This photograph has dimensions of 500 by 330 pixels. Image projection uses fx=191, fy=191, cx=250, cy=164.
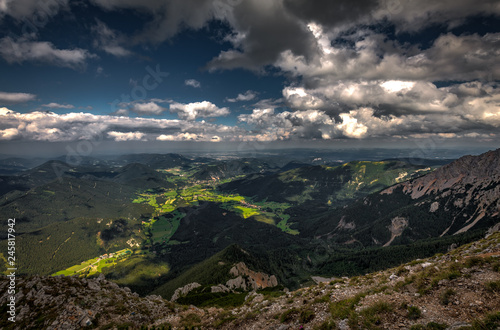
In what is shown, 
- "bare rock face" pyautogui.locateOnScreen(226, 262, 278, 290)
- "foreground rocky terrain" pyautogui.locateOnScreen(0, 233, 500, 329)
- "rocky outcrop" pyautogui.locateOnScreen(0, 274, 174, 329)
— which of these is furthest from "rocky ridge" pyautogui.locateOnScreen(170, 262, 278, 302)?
"foreground rocky terrain" pyautogui.locateOnScreen(0, 233, 500, 329)

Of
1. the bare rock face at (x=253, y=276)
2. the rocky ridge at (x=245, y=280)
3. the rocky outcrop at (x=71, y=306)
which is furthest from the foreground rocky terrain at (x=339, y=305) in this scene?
→ the bare rock face at (x=253, y=276)

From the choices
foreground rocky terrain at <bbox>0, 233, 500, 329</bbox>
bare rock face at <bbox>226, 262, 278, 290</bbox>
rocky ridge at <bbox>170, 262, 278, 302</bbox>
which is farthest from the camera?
bare rock face at <bbox>226, 262, 278, 290</bbox>

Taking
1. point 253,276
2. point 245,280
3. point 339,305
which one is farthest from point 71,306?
point 253,276

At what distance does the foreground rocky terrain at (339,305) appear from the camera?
51.0 ft

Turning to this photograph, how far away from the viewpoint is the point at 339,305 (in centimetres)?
2200

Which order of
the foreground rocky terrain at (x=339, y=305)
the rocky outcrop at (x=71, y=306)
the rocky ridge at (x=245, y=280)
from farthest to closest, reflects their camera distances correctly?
the rocky ridge at (x=245, y=280) → the rocky outcrop at (x=71, y=306) → the foreground rocky terrain at (x=339, y=305)

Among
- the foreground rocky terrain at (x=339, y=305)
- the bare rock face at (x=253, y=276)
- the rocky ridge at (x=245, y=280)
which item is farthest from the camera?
the bare rock face at (x=253, y=276)

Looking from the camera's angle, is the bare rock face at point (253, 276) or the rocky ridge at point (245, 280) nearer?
the rocky ridge at point (245, 280)

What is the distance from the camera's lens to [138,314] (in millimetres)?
36094

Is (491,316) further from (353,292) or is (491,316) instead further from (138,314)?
(138,314)

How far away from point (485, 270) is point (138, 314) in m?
51.2

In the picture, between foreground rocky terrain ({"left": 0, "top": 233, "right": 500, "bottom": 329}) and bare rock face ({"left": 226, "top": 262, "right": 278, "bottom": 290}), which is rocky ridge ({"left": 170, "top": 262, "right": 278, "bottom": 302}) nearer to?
bare rock face ({"left": 226, "top": 262, "right": 278, "bottom": 290})

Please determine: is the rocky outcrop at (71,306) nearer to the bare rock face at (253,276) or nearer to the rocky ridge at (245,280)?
the rocky ridge at (245,280)

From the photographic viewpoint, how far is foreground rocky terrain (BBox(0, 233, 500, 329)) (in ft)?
51.0
